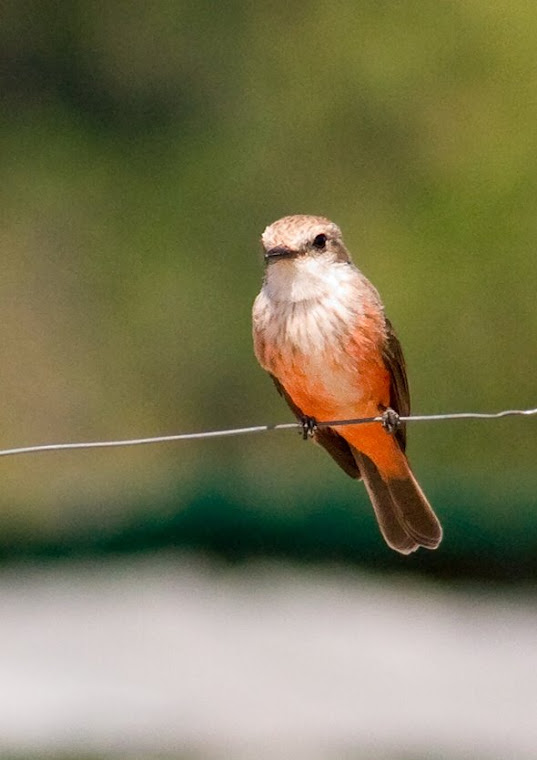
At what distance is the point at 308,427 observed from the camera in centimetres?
617

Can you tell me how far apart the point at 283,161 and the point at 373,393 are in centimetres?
1386

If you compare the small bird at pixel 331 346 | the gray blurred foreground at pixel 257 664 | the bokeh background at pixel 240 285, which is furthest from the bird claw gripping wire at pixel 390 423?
the bokeh background at pixel 240 285

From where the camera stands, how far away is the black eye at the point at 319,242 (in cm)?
606

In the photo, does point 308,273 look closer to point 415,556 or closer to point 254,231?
point 415,556

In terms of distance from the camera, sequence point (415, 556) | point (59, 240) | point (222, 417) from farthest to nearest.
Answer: point (59, 240)
point (222, 417)
point (415, 556)

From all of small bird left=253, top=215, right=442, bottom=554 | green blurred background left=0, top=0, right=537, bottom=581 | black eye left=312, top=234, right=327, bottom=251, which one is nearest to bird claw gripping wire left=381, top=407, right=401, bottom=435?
small bird left=253, top=215, right=442, bottom=554

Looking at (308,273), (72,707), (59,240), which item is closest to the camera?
(308,273)

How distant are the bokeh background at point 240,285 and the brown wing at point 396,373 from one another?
566cm

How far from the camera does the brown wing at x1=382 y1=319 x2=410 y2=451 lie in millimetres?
6137

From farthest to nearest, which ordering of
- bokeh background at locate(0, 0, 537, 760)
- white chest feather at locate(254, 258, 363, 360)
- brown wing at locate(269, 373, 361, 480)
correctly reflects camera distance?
bokeh background at locate(0, 0, 537, 760)
brown wing at locate(269, 373, 361, 480)
white chest feather at locate(254, 258, 363, 360)

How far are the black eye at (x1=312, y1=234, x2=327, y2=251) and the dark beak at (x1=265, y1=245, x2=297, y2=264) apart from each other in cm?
13

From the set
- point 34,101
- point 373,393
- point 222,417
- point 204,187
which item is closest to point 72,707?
point 373,393

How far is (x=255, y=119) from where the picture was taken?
67.3 ft

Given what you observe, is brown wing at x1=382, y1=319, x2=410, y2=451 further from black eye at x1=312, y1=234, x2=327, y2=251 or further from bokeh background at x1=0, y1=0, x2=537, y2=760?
bokeh background at x1=0, y1=0, x2=537, y2=760
